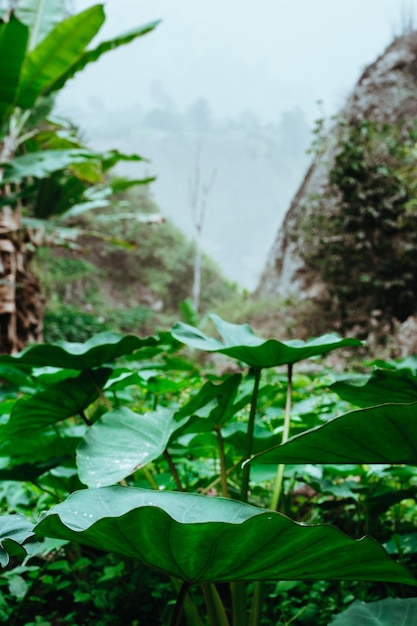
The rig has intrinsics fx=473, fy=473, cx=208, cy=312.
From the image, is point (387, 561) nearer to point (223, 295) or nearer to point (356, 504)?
point (356, 504)

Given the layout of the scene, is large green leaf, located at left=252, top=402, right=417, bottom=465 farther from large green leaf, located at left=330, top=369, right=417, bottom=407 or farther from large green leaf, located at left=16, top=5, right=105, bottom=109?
large green leaf, located at left=16, top=5, right=105, bottom=109

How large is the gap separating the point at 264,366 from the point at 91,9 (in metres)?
2.84

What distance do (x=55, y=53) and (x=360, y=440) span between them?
10.2 feet

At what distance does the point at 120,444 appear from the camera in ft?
2.12

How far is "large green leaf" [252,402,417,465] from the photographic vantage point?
0.42 metres

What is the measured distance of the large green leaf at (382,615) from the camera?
489 mm

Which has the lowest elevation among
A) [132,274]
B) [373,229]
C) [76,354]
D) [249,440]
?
[249,440]

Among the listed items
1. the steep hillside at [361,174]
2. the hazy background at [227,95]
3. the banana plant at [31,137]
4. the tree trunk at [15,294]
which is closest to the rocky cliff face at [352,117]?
the steep hillside at [361,174]

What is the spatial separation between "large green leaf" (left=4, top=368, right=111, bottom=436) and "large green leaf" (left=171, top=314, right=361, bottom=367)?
0.54 ft

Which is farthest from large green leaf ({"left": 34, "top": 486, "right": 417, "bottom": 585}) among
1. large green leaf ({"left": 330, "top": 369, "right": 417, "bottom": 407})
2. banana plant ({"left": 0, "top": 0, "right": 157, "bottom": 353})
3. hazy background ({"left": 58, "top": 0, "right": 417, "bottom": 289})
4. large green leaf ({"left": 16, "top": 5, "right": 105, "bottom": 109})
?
hazy background ({"left": 58, "top": 0, "right": 417, "bottom": 289})

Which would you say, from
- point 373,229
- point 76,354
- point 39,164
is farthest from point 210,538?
point 373,229

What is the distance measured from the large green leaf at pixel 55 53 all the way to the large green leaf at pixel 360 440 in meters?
3.05

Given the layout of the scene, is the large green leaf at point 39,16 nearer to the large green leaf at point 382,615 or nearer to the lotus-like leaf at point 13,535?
the lotus-like leaf at point 13,535

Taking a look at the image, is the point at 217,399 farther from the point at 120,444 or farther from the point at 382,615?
the point at 382,615
